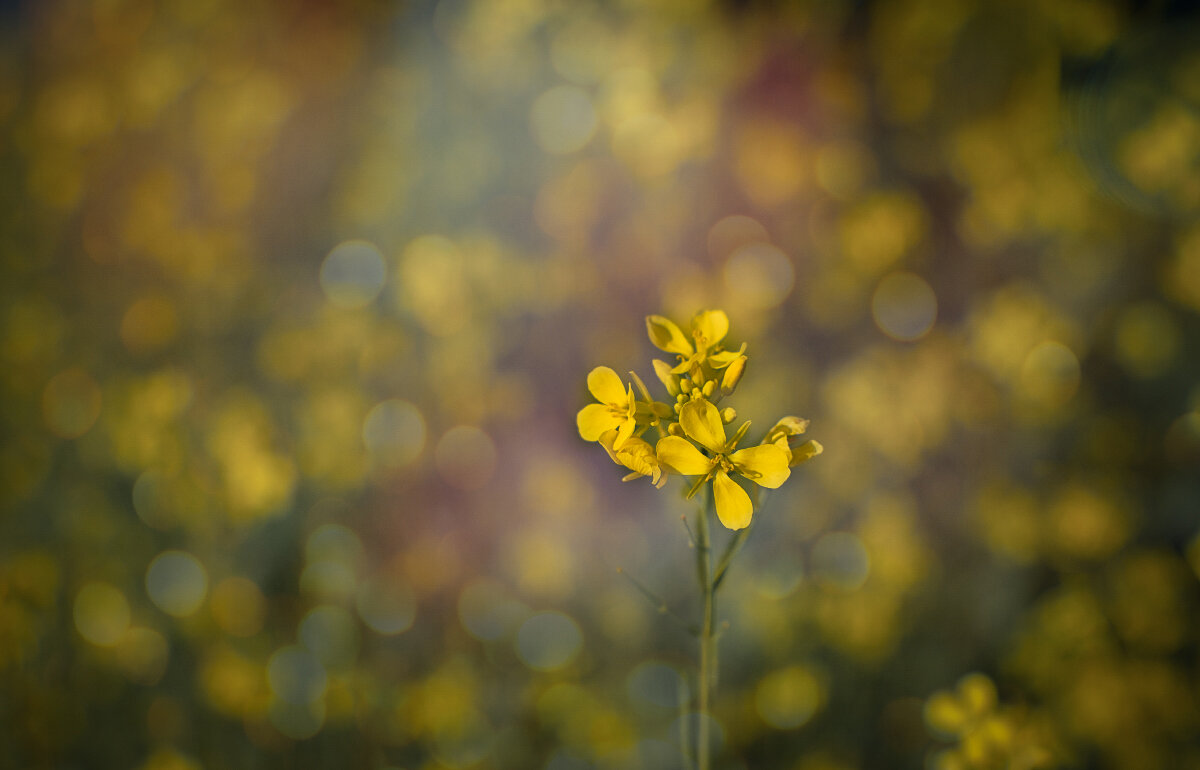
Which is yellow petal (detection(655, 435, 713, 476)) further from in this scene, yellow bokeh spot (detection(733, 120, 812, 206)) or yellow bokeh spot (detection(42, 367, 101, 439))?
yellow bokeh spot (detection(42, 367, 101, 439))

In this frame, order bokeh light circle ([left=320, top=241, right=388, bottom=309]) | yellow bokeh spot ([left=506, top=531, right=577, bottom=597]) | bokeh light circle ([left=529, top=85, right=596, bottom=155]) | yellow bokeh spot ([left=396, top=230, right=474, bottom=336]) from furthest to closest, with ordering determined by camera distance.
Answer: bokeh light circle ([left=529, top=85, right=596, bottom=155]) < bokeh light circle ([left=320, top=241, right=388, bottom=309]) < yellow bokeh spot ([left=396, top=230, right=474, bottom=336]) < yellow bokeh spot ([left=506, top=531, right=577, bottom=597])

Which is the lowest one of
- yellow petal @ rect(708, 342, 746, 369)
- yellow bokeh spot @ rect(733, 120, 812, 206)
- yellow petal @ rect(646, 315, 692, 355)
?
yellow petal @ rect(708, 342, 746, 369)

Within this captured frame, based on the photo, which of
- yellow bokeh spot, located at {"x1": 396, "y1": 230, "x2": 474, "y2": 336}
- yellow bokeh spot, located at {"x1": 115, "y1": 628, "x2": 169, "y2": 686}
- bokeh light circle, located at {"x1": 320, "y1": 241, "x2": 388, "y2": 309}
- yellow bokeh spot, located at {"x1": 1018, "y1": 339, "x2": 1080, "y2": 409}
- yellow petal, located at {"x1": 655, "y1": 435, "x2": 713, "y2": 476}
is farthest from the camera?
Result: bokeh light circle, located at {"x1": 320, "y1": 241, "x2": 388, "y2": 309}

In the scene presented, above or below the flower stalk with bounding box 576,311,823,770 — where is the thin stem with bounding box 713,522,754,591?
below

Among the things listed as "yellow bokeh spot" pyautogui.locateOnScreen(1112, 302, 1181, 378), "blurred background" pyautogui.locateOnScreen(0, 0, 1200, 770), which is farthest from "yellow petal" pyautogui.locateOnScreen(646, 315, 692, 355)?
"yellow bokeh spot" pyautogui.locateOnScreen(1112, 302, 1181, 378)

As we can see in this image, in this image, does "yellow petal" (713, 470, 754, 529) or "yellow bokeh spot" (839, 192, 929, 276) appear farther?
"yellow bokeh spot" (839, 192, 929, 276)

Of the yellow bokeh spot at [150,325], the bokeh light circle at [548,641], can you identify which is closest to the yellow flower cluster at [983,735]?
the bokeh light circle at [548,641]
